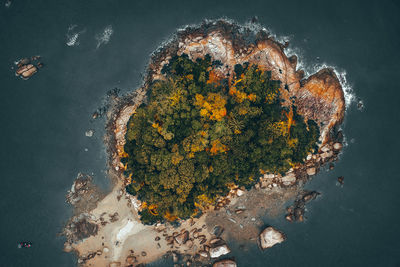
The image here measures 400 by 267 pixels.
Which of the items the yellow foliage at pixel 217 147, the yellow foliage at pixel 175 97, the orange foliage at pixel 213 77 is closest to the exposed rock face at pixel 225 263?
the yellow foliage at pixel 217 147

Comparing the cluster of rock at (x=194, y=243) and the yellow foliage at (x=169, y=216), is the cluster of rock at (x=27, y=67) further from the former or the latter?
the cluster of rock at (x=194, y=243)

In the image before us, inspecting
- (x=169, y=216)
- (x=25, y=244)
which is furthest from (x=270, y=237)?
(x=25, y=244)

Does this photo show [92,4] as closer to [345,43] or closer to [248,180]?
[248,180]

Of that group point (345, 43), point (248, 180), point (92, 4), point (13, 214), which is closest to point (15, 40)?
point (92, 4)

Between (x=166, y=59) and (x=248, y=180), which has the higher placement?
(x=166, y=59)

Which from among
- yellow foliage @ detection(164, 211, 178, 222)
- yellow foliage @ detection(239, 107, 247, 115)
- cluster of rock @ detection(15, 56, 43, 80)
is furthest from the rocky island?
cluster of rock @ detection(15, 56, 43, 80)

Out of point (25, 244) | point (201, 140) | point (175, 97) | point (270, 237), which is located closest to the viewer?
point (201, 140)

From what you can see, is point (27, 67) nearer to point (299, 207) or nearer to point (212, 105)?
point (212, 105)
